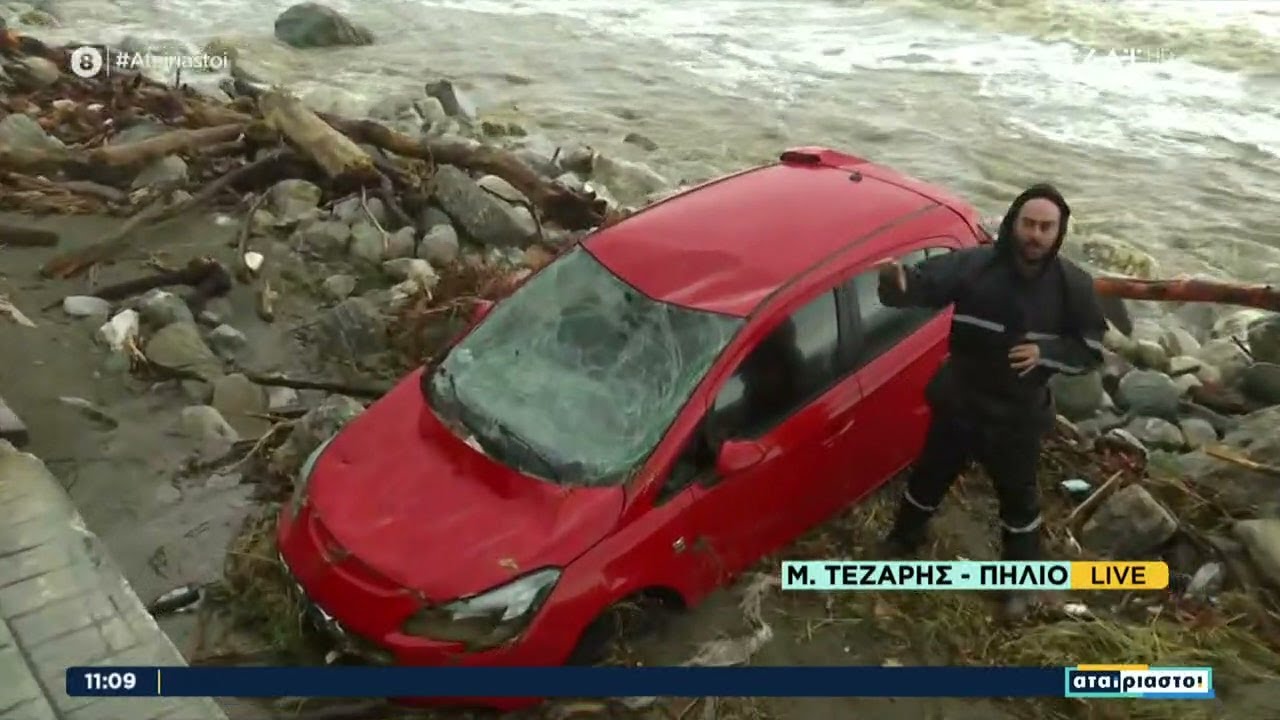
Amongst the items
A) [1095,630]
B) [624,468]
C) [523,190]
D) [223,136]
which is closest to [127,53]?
[223,136]

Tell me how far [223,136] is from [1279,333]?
9.15m

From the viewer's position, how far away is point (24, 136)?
32.9 ft

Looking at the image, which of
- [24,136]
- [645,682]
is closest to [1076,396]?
[645,682]

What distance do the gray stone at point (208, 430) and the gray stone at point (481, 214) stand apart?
118 inches

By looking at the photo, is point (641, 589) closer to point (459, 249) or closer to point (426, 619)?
point (426, 619)

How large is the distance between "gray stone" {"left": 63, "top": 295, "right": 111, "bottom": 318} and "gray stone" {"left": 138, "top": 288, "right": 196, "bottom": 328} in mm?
283

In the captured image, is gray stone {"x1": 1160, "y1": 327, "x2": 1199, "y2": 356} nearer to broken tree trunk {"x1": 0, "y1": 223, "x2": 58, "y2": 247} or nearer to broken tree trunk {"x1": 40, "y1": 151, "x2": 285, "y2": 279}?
broken tree trunk {"x1": 40, "y1": 151, "x2": 285, "y2": 279}

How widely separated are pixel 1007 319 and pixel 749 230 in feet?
4.44

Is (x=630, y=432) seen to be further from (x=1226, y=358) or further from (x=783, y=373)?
(x=1226, y=358)

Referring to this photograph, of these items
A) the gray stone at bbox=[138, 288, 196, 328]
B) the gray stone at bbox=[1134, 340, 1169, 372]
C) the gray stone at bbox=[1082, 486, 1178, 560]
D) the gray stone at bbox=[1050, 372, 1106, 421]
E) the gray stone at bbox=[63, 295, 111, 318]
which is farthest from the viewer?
the gray stone at bbox=[1134, 340, 1169, 372]

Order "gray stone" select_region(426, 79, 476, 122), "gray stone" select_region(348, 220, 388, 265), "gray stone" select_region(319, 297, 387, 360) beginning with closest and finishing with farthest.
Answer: "gray stone" select_region(319, 297, 387, 360)
"gray stone" select_region(348, 220, 388, 265)
"gray stone" select_region(426, 79, 476, 122)

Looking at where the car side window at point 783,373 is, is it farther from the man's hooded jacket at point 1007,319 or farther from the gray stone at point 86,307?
the gray stone at point 86,307

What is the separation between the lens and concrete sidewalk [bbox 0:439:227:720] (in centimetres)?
452
